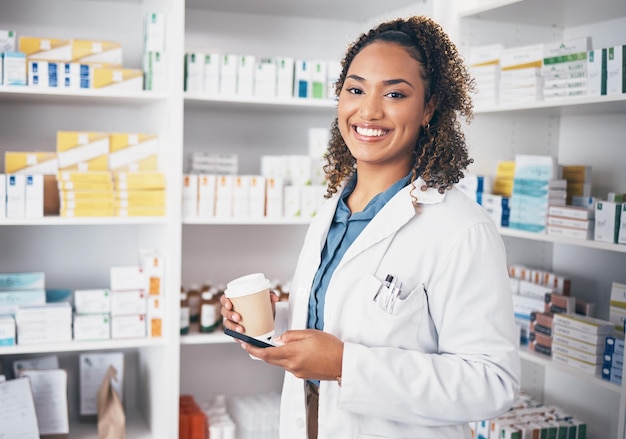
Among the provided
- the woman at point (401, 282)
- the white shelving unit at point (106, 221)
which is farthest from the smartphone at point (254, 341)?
the white shelving unit at point (106, 221)

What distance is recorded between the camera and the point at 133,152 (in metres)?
2.93

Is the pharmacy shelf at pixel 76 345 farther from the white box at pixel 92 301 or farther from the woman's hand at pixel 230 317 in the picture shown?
the woman's hand at pixel 230 317

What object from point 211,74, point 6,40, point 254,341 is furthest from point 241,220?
point 254,341

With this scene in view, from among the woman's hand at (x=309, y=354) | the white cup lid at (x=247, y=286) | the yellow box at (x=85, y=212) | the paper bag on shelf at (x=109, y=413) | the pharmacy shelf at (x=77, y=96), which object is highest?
the pharmacy shelf at (x=77, y=96)

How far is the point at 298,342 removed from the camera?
143 cm

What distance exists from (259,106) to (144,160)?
60 centimetres

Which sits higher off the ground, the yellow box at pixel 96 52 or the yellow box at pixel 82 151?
the yellow box at pixel 96 52

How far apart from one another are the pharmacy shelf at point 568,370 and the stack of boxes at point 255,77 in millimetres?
1355

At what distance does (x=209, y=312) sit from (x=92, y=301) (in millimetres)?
490

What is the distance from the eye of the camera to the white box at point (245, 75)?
2.99m

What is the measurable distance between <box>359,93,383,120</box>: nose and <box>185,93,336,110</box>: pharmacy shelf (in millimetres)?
1334

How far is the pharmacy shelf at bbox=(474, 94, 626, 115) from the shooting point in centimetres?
242

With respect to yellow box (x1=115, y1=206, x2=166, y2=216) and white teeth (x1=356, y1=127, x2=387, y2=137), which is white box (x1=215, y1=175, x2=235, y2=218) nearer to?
yellow box (x1=115, y1=206, x2=166, y2=216)

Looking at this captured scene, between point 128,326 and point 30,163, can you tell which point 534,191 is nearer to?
point 128,326
